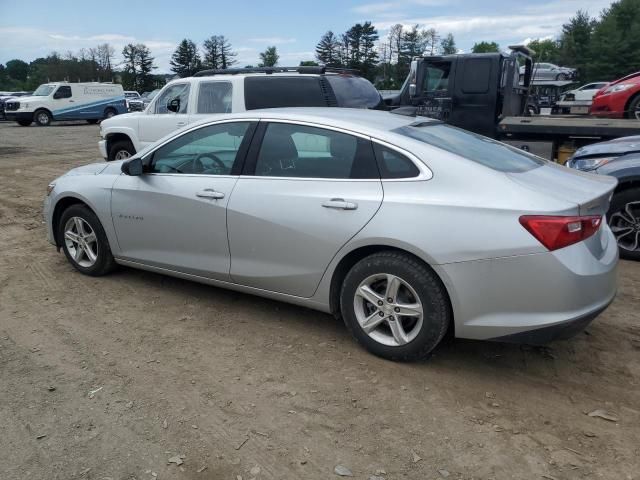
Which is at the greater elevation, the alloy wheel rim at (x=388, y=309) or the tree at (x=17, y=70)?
the tree at (x=17, y=70)

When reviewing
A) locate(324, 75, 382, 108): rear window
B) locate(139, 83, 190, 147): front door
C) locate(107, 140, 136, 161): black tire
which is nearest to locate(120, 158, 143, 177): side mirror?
locate(324, 75, 382, 108): rear window

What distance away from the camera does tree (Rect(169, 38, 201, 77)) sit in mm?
89825

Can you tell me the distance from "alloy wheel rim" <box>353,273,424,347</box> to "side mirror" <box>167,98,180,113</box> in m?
6.87

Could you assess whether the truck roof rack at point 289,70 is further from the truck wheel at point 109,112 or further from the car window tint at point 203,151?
the truck wheel at point 109,112

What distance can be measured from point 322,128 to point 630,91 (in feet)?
30.8

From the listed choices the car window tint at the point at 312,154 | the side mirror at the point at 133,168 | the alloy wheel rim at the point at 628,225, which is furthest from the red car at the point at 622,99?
the side mirror at the point at 133,168

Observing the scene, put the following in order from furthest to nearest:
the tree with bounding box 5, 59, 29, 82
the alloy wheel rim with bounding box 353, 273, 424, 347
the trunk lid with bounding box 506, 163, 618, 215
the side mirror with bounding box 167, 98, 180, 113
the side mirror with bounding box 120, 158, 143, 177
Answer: the tree with bounding box 5, 59, 29, 82, the side mirror with bounding box 167, 98, 180, 113, the side mirror with bounding box 120, 158, 143, 177, the alloy wheel rim with bounding box 353, 273, 424, 347, the trunk lid with bounding box 506, 163, 618, 215

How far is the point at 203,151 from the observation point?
4.50m

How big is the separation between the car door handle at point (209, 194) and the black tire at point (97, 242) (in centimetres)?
128

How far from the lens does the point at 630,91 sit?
10953 millimetres

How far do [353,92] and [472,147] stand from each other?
198 inches

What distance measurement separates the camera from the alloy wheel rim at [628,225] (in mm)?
5703

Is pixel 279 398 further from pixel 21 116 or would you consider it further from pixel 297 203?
pixel 21 116

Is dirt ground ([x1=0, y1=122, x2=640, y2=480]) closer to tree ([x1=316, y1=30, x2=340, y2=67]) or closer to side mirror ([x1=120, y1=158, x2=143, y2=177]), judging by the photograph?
side mirror ([x1=120, y1=158, x2=143, y2=177])
